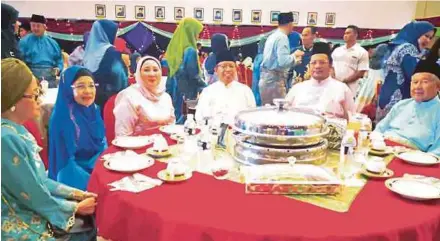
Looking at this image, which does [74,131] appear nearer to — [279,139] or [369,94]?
[279,139]

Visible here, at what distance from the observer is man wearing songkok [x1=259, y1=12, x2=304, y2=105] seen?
4406mm

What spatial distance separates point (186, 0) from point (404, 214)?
5.43 metres

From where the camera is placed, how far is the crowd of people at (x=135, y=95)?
4.99ft

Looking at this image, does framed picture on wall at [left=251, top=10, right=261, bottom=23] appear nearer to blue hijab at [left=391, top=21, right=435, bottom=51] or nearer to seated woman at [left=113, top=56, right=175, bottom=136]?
blue hijab at [left=391, top=21, right=435, bottom=51]

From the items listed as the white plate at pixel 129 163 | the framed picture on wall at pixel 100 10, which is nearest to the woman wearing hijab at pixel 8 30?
the framed picture on wall at pixel 100 10

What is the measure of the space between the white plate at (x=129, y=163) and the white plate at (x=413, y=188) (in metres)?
0.95

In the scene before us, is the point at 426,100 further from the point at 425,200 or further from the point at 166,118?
the point at 166,118

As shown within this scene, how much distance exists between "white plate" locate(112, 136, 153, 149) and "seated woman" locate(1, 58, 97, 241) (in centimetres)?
45

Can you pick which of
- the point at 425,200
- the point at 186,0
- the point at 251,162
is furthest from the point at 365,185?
the point at 186,0

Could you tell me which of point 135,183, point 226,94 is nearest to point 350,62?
point 226,94

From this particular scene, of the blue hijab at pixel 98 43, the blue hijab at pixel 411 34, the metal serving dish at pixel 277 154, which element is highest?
the blue hijab at pixel 411 34

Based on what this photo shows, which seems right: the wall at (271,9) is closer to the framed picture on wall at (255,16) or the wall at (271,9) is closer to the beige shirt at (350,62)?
the framed picture on wall at (255,16)

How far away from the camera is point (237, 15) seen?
6.41 metres

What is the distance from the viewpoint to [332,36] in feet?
21.6
